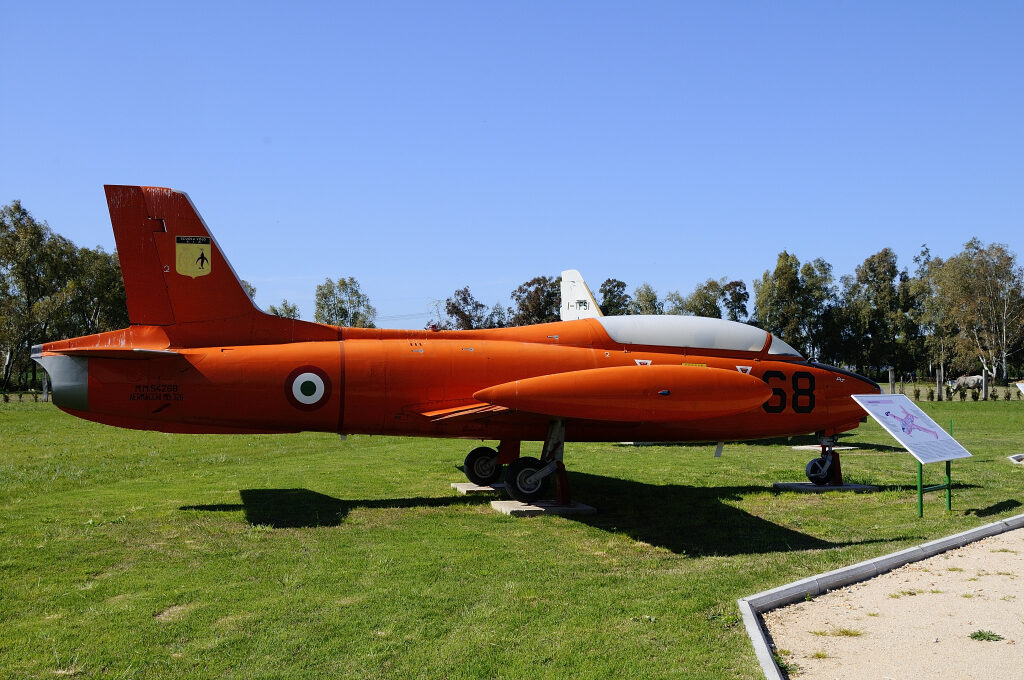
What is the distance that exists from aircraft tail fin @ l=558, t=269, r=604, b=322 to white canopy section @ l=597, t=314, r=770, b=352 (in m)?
11.4

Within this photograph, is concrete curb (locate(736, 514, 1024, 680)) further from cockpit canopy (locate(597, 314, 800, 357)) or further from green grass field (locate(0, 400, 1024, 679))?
cockpit canopy (locate(597, 314, 800, 357))

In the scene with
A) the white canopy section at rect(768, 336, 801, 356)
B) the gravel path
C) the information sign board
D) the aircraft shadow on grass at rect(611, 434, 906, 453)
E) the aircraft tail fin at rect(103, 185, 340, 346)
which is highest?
the aircraft tail fin at rect(103, 185, 340, 346)

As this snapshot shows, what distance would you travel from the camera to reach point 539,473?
1155cm

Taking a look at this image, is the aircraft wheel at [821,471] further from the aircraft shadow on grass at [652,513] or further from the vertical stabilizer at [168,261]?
the vertical stabilizer at [168,261]

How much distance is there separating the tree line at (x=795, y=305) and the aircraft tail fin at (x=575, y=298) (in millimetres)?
28478

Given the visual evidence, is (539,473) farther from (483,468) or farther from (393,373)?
(393,373)

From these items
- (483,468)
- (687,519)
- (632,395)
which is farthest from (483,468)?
(632,395)

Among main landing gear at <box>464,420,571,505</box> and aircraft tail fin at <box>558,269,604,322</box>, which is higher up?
aircraft tail fin at <box>558,269,604,322</box>

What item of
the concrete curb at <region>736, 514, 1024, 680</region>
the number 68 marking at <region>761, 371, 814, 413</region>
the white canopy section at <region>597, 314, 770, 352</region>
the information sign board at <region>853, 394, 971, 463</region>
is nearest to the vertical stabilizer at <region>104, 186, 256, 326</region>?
the white canopy section at <region>597, 314, 770, 352</region>

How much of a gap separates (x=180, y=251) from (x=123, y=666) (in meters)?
7.50

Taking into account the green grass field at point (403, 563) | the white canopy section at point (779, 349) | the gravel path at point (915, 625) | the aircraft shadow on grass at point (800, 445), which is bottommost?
the green grass field at point (403, 563)

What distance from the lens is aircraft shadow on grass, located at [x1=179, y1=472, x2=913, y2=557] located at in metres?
9.29

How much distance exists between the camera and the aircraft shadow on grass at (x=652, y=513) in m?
9.29

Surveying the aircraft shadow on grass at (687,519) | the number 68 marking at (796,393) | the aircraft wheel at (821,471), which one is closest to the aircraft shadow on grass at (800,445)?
the aircraft wheel at (821,471)
